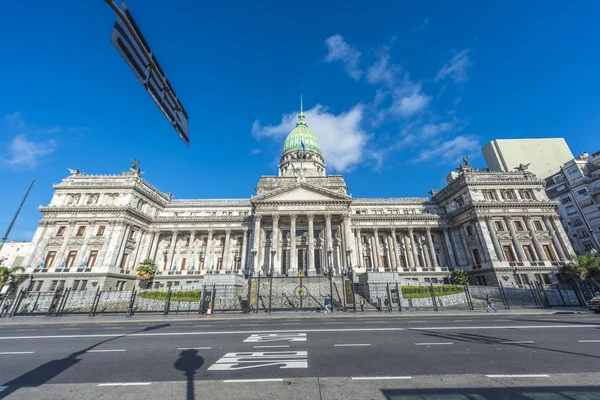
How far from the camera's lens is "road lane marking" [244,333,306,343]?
34.5 feet

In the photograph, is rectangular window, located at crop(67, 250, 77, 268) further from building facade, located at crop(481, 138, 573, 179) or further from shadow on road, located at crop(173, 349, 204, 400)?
building facade, located at crop(481, 138, 573, 179)

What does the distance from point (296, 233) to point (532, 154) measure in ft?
187

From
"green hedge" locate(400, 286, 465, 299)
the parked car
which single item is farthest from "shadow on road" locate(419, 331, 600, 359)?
the parked car

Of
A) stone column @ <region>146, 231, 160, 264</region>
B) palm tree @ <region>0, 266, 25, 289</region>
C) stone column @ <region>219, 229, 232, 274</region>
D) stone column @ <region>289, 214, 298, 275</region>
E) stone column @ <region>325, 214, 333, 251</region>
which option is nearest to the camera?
palm tree @ <region>0, 266, 25, 289</region>

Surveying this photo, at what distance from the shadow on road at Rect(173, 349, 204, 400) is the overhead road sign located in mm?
6490

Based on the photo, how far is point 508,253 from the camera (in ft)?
→ 122

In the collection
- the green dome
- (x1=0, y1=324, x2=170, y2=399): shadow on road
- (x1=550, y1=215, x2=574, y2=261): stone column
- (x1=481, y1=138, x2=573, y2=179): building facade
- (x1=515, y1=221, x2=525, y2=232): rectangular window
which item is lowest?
(x1=0, y1=324, x2=170, y2=399): shadow on road

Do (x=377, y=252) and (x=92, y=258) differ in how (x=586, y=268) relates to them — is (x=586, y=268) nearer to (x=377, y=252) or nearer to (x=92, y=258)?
(x=377, y=252)

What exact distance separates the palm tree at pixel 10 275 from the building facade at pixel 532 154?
8574 cm

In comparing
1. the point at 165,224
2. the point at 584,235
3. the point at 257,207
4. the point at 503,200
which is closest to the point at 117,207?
the point at 165,224

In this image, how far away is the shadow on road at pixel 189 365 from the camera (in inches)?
214

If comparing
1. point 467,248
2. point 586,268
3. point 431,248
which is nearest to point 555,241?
point 586,268

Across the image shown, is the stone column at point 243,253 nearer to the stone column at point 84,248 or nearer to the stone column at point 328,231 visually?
the stone column at point 328,231

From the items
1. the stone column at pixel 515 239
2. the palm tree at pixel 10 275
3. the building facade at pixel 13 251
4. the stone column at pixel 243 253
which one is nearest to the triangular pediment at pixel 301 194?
the stone column at pixel 243 253
